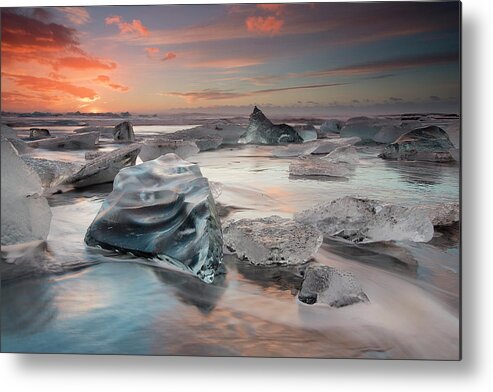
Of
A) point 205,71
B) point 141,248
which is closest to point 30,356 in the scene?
point 141,248

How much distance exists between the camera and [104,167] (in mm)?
1624

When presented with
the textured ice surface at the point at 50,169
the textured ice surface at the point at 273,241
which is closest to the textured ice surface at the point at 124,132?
the textured ice surface at the point at 50,169

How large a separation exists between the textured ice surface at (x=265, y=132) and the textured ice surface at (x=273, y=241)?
244mm

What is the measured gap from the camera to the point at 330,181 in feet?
5.26

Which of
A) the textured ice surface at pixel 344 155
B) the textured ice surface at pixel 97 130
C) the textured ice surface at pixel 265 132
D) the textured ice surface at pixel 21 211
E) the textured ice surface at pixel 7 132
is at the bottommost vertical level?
the textured ice surface at pixel 21 211

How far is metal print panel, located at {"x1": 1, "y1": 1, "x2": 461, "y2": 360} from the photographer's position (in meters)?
1.51

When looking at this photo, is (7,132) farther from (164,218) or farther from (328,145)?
(328,145)

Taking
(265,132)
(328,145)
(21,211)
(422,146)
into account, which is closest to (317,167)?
(328,145)

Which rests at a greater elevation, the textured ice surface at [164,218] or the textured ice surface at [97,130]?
the textured ice surface at [97,130]

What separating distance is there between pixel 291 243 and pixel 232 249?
166 mm

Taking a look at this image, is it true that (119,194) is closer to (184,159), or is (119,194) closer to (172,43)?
(184,159)

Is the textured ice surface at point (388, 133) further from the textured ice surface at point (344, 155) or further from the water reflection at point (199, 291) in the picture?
the water reflection at point (199, 291)

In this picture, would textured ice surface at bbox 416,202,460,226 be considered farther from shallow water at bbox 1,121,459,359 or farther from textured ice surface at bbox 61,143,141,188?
textured ice surface at bbox 61,143,141,188

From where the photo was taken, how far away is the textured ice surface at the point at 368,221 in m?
1.55
